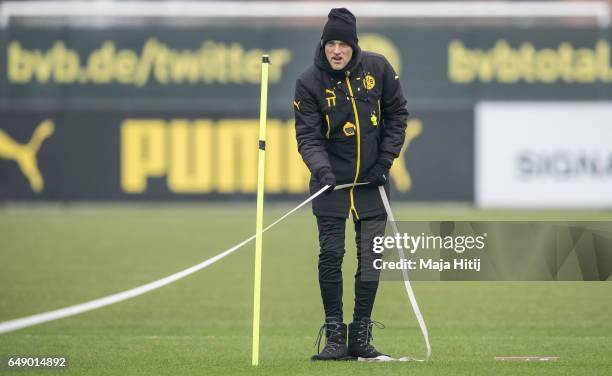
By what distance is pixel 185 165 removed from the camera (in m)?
23.4

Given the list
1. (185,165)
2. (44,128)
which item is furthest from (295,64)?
(44,128)

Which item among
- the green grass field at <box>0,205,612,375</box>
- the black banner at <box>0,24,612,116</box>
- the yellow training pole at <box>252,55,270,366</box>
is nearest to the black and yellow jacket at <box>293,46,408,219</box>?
the yellow training pole at <box>252,55,270,366</box>

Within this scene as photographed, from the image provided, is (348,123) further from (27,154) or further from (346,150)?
(27,154)

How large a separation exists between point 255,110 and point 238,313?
41.2 ft

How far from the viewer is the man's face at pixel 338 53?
7758 millimetres

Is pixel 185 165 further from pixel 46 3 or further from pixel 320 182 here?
pixel 320 182

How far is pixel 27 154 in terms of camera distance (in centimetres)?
2358

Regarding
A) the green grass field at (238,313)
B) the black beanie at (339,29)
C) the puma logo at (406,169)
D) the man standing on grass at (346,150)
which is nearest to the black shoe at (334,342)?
the man standing on grass at (346,150)

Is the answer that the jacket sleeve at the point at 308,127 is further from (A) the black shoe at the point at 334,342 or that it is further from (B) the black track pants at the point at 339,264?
(A) the black shoe at the point at 334,342

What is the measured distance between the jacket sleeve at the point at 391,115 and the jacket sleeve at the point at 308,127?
371 mm

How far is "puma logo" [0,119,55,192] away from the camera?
77.3ft

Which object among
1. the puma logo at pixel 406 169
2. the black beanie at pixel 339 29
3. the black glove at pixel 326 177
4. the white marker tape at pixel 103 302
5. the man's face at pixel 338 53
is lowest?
the puma logo at pixel 406 169

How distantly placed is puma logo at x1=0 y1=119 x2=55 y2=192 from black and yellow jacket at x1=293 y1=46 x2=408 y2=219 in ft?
53.4

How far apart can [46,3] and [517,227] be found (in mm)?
22399
